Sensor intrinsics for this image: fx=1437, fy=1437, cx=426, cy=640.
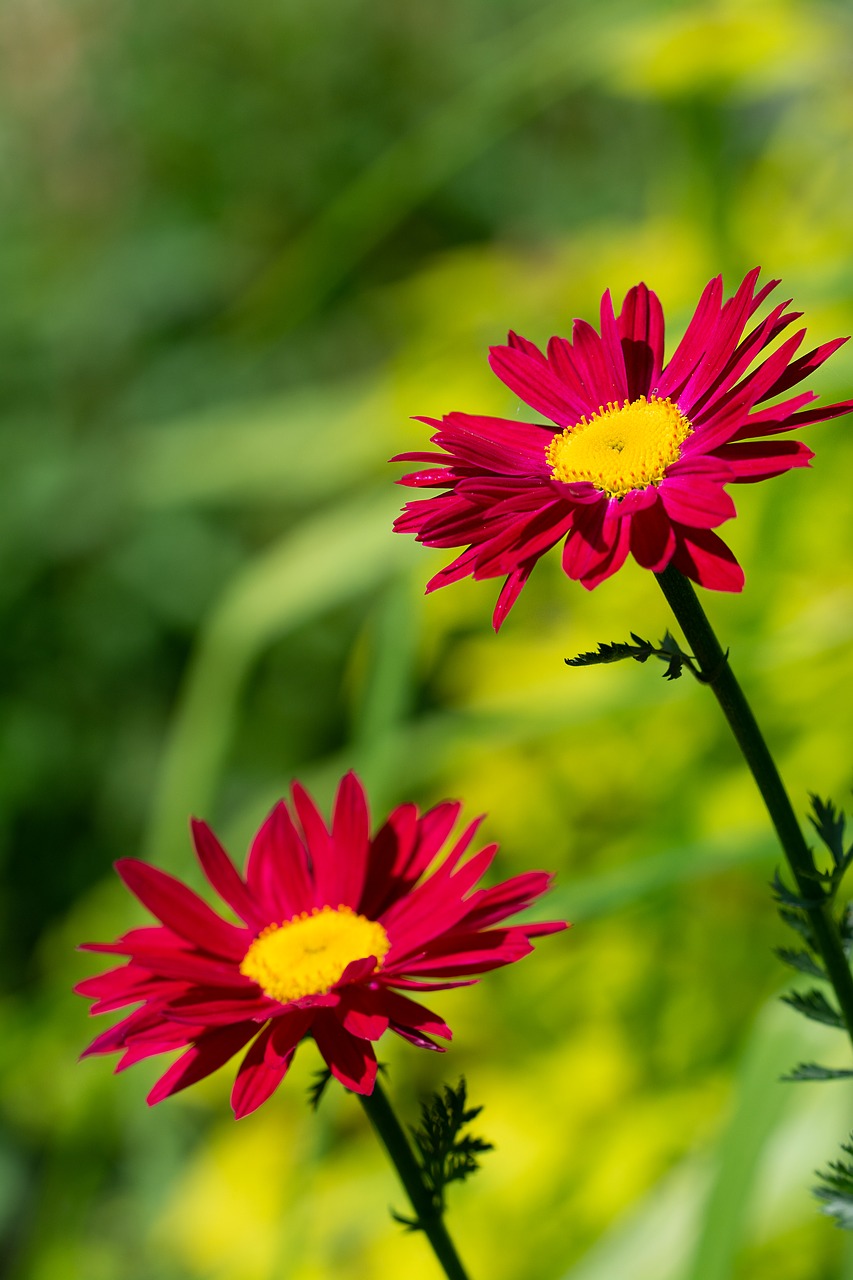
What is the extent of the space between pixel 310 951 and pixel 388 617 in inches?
22.3

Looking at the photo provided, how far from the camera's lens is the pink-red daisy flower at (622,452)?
308 mm

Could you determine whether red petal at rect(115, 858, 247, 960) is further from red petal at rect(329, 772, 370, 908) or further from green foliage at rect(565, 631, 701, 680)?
green foliage at rect(565, 631, 701, 680)

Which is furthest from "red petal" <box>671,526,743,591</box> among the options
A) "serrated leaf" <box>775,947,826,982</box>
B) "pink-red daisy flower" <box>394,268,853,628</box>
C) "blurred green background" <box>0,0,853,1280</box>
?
"blurred green background" <box>0,0,853,1280</box>

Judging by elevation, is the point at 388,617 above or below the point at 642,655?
above

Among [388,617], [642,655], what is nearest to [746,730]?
[642,655]

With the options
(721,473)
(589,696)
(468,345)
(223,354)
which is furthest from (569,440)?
(223,354)

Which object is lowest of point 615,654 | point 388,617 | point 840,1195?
point 840,1195

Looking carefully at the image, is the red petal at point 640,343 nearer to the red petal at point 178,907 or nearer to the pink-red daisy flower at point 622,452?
the pink-red daisy flower at point 622,452

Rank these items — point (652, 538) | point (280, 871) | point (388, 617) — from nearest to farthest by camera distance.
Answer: point (652, 538) → point (280, 871) → point (388, 617)

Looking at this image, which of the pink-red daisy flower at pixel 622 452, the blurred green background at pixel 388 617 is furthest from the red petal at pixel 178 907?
the blurred green background at pixel 388 617

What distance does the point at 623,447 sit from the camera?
1.15ft

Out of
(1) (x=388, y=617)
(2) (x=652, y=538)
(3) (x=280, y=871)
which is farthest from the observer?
(1) (x=388, y=617)

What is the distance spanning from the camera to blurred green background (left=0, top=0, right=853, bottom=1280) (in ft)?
3.01

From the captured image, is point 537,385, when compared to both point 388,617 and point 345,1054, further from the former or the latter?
point 388,617
